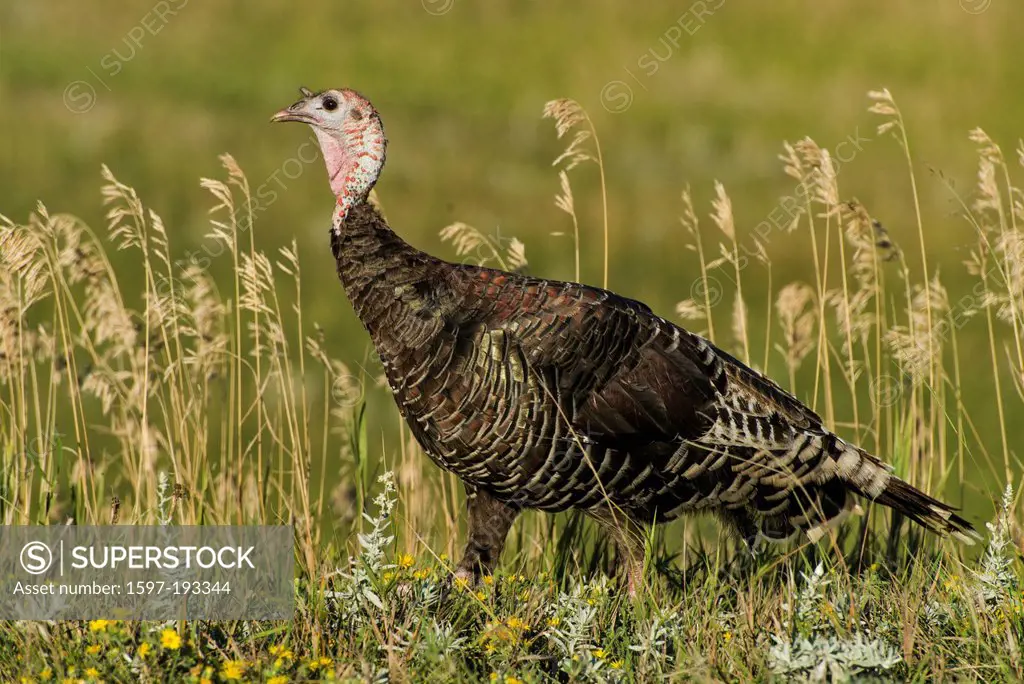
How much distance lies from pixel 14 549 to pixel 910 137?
42.2 feet

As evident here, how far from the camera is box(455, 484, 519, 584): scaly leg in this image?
189 inches

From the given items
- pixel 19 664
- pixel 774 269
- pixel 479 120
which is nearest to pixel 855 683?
pixel 19 664

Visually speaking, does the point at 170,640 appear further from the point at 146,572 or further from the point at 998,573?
the point at 998,573

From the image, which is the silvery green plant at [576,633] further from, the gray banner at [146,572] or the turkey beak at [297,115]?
the turkey beak at [297,115]

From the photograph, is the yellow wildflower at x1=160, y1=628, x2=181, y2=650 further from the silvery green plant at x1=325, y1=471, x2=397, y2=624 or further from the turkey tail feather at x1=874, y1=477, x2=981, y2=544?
the turkey tail feather at x1=874, y1=477, x2=981, y2=544

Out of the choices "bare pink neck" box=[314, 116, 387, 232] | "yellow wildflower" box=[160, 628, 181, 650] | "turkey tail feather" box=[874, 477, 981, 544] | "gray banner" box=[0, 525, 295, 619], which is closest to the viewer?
"yellow wildflower" box=[160, 628, 181, 650]

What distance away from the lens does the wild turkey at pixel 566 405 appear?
448cm

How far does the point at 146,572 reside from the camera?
14.4 ft

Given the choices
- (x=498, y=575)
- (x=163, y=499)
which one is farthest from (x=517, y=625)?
(x=163, y=499)

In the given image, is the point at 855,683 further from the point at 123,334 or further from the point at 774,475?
the point at 123,334

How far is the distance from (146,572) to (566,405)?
156 centimetres

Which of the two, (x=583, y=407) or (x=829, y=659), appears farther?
(x=583, y=407)

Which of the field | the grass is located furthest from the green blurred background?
the grass

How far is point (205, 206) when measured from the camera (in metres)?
12.8
